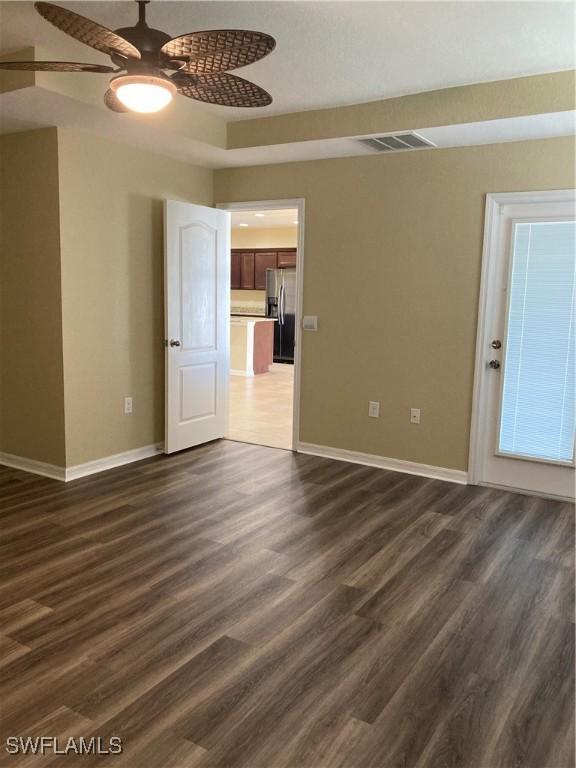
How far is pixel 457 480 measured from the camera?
14.8 ft

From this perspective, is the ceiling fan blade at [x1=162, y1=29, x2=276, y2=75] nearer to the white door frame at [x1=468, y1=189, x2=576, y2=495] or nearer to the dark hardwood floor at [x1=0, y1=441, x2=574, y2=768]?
the dark hardwood floor at [x1=0, y1=441, x2=574, y2=768]

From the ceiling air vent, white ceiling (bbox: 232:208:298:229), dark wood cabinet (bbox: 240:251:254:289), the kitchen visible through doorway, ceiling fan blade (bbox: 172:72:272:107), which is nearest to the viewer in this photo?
ceiling fan blade (bbox: 172:72:272:107)

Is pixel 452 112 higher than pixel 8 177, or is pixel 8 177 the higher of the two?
pixel 452 112

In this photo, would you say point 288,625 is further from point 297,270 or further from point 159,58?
point 297,270

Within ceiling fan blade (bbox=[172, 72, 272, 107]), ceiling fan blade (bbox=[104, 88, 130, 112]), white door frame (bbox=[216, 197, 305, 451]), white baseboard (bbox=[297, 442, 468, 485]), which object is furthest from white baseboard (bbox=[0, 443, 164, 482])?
ceiling fan blade (bbox=[172, 72, 272, 107])

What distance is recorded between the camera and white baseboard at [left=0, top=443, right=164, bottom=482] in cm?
435

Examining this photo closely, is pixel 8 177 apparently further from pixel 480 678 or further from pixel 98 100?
pixel 480 678

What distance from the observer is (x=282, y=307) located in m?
10.9

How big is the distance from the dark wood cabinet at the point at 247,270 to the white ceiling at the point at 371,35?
7.68m

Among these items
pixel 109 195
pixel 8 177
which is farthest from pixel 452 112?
pixel 8 177

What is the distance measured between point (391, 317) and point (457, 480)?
1.32 meters

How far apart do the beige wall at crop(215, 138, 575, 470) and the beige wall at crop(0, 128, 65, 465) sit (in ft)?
5.90

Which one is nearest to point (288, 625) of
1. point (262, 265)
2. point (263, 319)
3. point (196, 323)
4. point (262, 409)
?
point (196, 323)

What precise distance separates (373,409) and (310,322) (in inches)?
35.5
